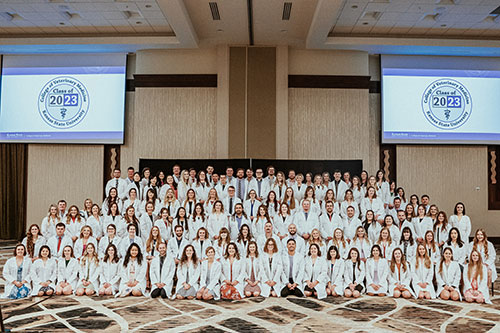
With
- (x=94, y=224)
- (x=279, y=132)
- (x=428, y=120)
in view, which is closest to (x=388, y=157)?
(x=428, y=120)

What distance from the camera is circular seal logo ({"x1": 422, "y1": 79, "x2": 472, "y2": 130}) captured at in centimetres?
1132

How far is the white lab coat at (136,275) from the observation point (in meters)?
6.02

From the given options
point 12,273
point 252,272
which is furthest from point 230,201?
point 12,273

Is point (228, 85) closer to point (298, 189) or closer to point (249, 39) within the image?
point (249, 39)

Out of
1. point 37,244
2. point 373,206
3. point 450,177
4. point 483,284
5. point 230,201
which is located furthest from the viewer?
point 450,177

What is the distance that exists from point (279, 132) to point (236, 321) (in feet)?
22.7

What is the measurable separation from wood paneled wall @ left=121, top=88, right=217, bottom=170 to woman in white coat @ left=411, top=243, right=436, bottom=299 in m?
6.37

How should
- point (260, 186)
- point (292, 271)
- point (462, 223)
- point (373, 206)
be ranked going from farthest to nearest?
point (260, 186) < point (373, 206) < point (462, 223) < point (292, 271)

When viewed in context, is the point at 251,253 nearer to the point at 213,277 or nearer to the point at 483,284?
the point at 213,277

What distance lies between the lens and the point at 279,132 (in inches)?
438

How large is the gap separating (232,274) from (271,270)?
60 cm

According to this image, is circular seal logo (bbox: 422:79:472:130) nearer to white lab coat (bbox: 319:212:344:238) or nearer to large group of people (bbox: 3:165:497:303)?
large group of people (bbox: 3:165:497:303)

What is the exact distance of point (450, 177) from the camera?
11.4 m

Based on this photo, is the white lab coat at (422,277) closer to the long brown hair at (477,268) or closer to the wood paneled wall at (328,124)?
the long brown hair at (477,268)
